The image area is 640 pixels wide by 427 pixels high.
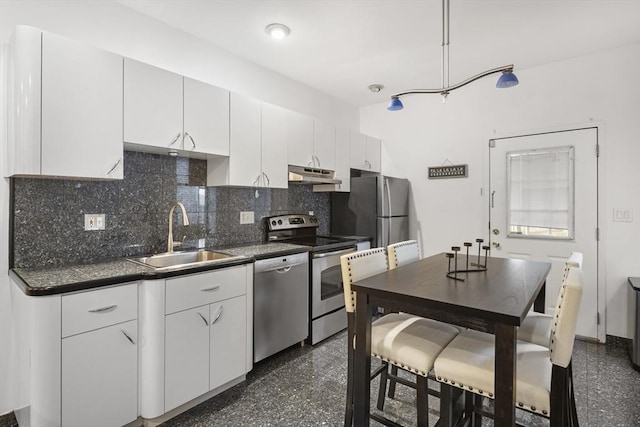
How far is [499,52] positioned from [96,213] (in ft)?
11.9

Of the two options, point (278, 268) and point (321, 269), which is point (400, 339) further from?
point (321, 269)

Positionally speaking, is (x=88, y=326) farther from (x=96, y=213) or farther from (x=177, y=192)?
(x=177, y=192)

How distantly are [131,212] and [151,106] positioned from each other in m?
0.77

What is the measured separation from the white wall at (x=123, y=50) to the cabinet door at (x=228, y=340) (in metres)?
1.14

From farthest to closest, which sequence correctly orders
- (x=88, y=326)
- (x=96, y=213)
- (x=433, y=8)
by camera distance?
(x=433, y=8) < (x=96, y=213) < (x=88, y=326)

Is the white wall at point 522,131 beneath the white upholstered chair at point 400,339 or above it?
above

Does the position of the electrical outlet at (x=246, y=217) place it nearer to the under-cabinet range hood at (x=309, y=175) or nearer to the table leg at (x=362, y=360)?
the under-cabinet range hood at (x=309, y=175)

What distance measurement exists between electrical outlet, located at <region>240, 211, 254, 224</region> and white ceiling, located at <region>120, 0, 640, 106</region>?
1.50 metres

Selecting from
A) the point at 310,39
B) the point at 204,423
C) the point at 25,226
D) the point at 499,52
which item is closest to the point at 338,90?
the point at 310,39

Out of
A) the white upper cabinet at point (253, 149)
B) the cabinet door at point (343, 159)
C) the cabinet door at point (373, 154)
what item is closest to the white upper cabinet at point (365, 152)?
the cabinet door at point (373, 154)

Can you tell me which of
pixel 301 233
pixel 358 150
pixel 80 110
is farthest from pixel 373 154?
pixel 80 110

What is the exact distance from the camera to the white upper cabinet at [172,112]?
2049 millimetres

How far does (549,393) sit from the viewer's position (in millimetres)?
1257

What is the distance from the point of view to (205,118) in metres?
2.43
